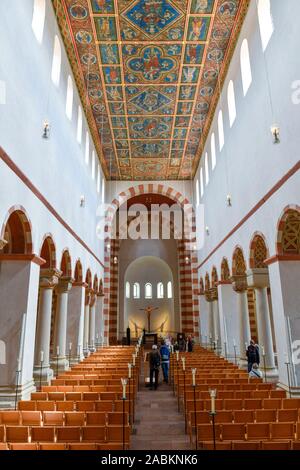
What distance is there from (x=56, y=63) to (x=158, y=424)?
11.8 m

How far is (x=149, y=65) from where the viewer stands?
49.5ft

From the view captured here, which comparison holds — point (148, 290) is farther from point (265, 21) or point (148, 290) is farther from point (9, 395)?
point (265, 21)

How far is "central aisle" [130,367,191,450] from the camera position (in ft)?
20.6

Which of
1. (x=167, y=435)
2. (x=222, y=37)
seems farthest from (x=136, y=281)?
(x=167, y=435)

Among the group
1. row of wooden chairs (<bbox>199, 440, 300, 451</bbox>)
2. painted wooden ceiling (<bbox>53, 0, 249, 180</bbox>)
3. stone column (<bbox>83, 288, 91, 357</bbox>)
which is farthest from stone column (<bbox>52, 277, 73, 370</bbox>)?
row of wooden chairs (<bbox>199, 440, 300, 451</bbox>)

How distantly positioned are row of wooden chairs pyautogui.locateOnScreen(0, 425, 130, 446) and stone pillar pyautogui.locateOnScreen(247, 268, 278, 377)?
25.7ft

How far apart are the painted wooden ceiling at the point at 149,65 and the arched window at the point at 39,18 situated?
140 cm

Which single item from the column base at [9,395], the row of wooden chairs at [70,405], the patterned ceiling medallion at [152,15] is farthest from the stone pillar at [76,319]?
the patterned ceiling medallion at [152,15]

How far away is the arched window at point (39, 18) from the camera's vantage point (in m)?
9.93

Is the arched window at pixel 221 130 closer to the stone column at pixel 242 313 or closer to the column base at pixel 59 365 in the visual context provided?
the stone column at pixel 242 313

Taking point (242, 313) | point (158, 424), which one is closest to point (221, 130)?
point (242, 313)

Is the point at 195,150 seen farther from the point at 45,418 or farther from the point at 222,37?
the point at 45,418

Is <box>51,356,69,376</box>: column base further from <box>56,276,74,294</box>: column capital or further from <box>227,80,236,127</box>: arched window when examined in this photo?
<box>227,80,236,127</box>: arched window
